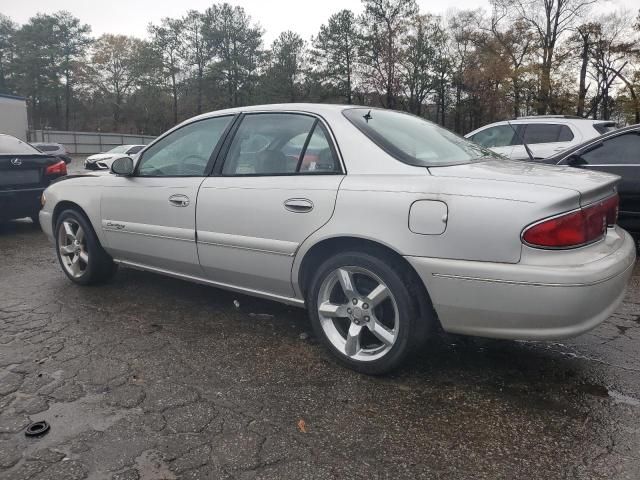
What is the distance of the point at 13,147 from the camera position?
7.19 m

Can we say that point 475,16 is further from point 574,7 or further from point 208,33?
point 208,33

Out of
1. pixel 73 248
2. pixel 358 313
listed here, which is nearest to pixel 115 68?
pixel 73 248

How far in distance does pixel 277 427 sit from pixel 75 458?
33.3 inches

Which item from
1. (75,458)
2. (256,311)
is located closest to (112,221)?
(256,311)

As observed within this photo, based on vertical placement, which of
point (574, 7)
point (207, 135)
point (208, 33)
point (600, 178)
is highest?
point (208, 33)

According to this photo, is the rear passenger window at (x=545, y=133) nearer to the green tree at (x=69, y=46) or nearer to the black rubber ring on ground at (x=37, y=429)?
the black rubber ring on ground at (x=37, y=429)

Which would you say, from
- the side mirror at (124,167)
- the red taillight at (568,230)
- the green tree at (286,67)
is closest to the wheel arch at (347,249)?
the red taillight at (568,230)

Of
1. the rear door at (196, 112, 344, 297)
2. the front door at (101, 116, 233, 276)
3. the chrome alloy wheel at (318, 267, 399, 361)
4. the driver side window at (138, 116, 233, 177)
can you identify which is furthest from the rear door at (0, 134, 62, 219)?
the chrome alloy wheel at (318, 267, 399, 361)

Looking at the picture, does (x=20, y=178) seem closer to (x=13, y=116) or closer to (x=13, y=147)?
(x=13, y=147)

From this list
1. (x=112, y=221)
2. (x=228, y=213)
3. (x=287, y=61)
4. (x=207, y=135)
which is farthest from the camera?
(x=287, y=61)

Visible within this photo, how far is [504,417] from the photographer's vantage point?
2443mm

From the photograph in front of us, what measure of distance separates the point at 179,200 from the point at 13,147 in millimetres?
4952

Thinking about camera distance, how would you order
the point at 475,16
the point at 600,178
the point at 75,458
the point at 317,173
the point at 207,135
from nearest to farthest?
the point at 75,458
the point at 600,178
the point at 317,173
the point at 207,135
the point at 475,16

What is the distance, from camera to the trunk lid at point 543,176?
2.49 meters
